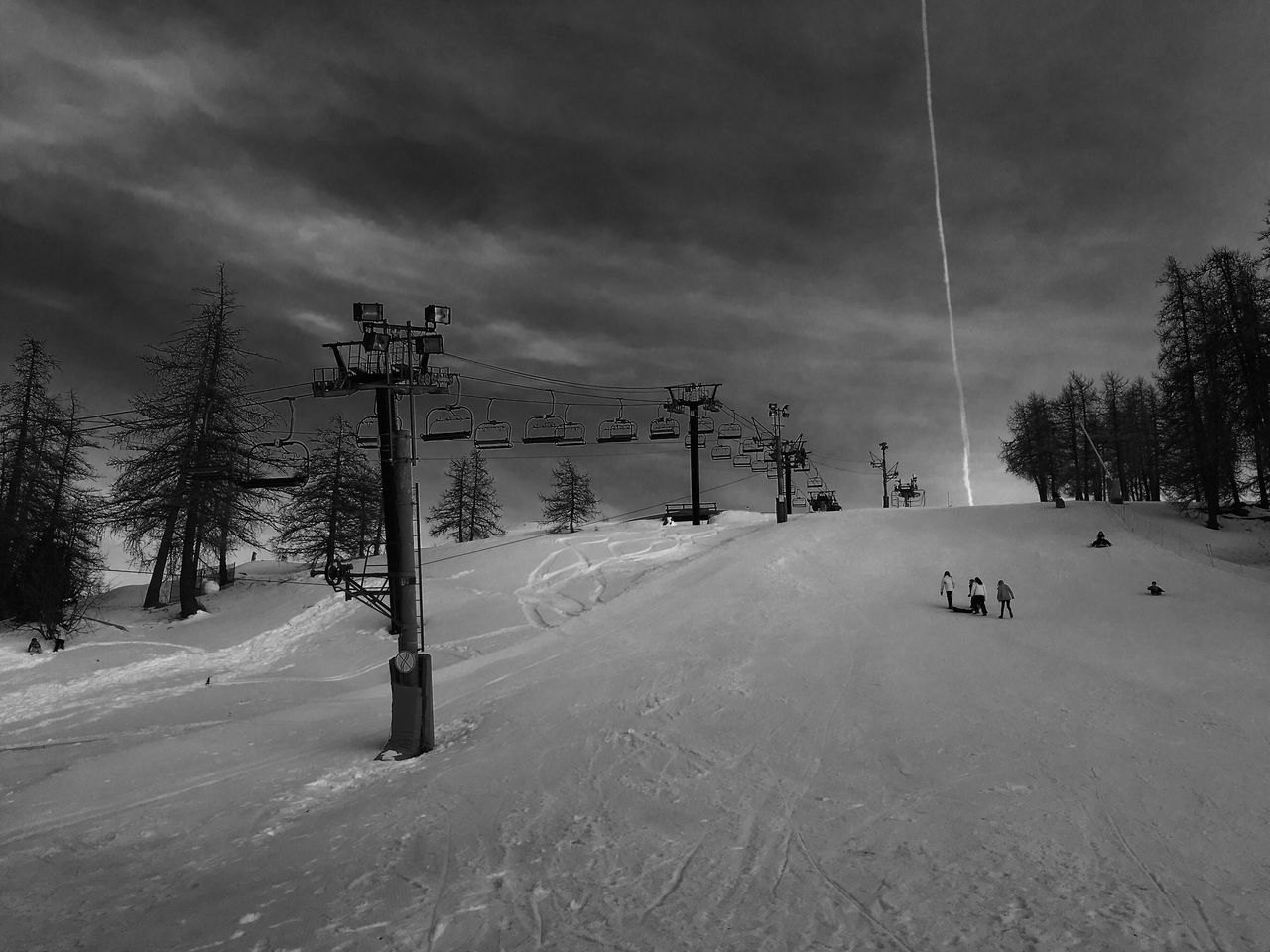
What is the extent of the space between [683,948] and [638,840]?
2225 millimetres

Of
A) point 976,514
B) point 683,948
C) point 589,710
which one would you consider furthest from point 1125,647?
point 976,514

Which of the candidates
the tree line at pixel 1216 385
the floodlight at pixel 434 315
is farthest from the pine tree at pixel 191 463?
the tree line at pixel 1216 385

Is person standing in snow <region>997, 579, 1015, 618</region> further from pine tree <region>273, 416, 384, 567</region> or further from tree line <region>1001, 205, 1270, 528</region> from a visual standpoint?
pine tree <region>273, 416, 384, 567</region>

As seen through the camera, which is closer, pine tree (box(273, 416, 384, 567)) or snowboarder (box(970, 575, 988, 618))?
→ snowboarder (box(970, 575, 988, 618))

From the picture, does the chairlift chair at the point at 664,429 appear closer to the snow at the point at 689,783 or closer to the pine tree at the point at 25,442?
the snow at the point at 689,783

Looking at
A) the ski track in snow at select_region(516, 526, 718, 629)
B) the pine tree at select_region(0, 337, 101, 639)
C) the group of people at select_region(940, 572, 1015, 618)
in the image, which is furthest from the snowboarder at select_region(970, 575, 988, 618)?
the pine tree at select_region(0, 337, 101, 639)

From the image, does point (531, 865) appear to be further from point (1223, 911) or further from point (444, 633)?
point (444, 633)

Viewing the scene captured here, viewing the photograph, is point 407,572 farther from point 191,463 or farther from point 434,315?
point 191,463

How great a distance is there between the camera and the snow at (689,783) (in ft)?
19.9

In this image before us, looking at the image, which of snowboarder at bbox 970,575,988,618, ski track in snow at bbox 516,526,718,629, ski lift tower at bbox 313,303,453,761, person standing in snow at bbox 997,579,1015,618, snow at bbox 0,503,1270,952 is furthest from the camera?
ski track in snow at bbox 516,526,718,629

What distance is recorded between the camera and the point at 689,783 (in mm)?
9438

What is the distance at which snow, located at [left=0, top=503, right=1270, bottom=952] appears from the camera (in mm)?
6078

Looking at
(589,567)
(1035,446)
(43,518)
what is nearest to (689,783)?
(589,567)

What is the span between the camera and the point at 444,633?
2378 cm
